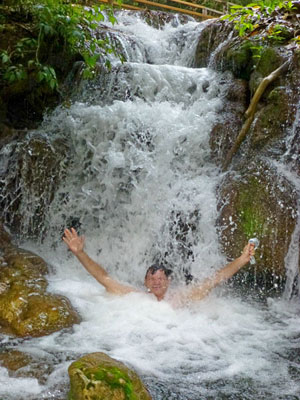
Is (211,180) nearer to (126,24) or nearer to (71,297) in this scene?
(71,297)

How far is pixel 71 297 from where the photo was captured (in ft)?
14.5

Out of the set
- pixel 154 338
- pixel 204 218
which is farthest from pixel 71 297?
pixel 204 218

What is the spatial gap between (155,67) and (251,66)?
171 cm

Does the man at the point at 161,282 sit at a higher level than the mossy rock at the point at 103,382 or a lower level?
higher

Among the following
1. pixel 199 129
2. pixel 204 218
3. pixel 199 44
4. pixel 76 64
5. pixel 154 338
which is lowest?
pixel 154 338

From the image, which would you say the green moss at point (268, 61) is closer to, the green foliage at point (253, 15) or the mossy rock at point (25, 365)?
the green foliage at point (253, 15)

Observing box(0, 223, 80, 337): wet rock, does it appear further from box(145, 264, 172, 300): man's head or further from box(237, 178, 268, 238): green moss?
box(237, 178, 268, 238): green moss

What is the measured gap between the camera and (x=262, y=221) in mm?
4910

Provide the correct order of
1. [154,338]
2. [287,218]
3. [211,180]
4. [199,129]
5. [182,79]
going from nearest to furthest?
[154,338], [287,218], [211,180], [199,129], [182,79]

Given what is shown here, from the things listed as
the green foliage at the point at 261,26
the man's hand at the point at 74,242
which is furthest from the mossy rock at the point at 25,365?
the green foliage at the point at 261,26

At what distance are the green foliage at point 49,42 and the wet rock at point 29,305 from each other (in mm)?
2850

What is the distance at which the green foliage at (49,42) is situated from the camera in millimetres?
6035

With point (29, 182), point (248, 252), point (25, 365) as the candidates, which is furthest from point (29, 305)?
point (29, 182)

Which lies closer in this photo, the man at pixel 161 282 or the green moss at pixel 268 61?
the man at pixel 161 282
